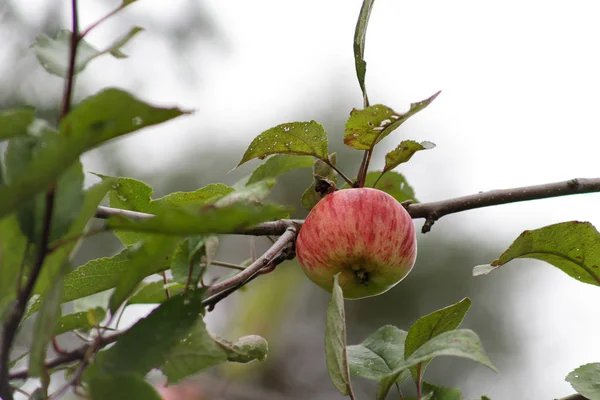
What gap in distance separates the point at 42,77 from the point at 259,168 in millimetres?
2665

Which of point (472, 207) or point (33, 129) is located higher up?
point (33, 129)

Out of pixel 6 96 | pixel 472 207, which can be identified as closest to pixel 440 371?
pixel 6 96

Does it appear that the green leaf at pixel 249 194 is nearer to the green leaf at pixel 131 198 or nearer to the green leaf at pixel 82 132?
the green leaf at pixel 82 132

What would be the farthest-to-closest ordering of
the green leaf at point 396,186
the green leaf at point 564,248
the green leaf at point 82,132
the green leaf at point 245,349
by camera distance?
the green leaf at point 396,186
the green leaf at point 564,248
the green leaf at point 245,349
the green leaf at point 82,132

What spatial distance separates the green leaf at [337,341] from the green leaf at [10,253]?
25cm

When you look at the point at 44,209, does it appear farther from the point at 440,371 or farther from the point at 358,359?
the point at 440,371

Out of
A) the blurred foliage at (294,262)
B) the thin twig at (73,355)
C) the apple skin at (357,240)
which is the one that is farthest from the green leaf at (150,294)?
the blurred foliage at (294,262)

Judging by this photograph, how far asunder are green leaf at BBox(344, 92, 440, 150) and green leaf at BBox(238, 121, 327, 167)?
49mm

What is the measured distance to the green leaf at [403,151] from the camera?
81 centimetres

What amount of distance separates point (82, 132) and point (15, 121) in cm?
5

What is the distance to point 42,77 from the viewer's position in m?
3.22

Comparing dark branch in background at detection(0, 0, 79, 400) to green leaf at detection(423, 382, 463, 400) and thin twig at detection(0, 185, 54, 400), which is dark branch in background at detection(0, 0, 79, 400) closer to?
thin twig at detection(0, 185, 54, 400)

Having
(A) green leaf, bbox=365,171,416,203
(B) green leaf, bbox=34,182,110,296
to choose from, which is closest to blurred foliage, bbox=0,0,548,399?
(A) green leaf, bbox=365,171,416,203

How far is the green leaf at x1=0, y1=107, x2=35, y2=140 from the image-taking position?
16.2 inches
